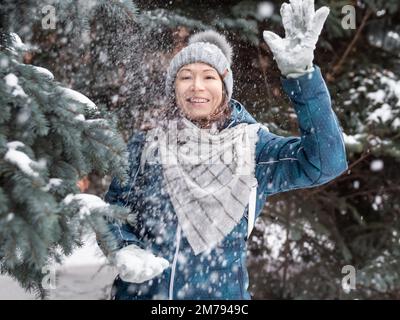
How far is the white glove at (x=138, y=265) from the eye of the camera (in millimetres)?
2006

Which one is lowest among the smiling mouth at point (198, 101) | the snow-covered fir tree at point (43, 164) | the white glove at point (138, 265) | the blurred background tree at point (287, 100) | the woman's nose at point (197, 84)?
the blurred background tree at point (287, 100)

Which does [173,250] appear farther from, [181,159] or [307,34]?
[307,34]

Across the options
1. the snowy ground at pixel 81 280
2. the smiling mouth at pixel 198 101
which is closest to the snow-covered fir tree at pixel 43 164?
the smiling mouth at pixel 198 101

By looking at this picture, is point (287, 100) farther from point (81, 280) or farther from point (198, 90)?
point (81, 280)

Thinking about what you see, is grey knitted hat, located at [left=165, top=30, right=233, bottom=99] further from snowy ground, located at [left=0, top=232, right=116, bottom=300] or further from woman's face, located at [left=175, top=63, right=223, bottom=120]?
snowy ground, located at [left=0, top=232, right=116, bottom=300]

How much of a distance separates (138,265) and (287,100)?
2589mm

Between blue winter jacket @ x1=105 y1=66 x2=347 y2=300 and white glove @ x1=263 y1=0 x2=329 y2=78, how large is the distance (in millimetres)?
49

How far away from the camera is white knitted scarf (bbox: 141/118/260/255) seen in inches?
89.7

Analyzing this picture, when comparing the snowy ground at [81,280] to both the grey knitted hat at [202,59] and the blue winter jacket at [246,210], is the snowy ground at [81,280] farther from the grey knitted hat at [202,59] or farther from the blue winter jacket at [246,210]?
the grey knitted hat at [202,59]

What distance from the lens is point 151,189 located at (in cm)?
235

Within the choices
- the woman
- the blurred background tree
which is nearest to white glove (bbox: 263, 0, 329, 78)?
the woman

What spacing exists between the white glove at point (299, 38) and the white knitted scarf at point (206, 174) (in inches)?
15.9

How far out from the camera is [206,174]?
2.35 metres
